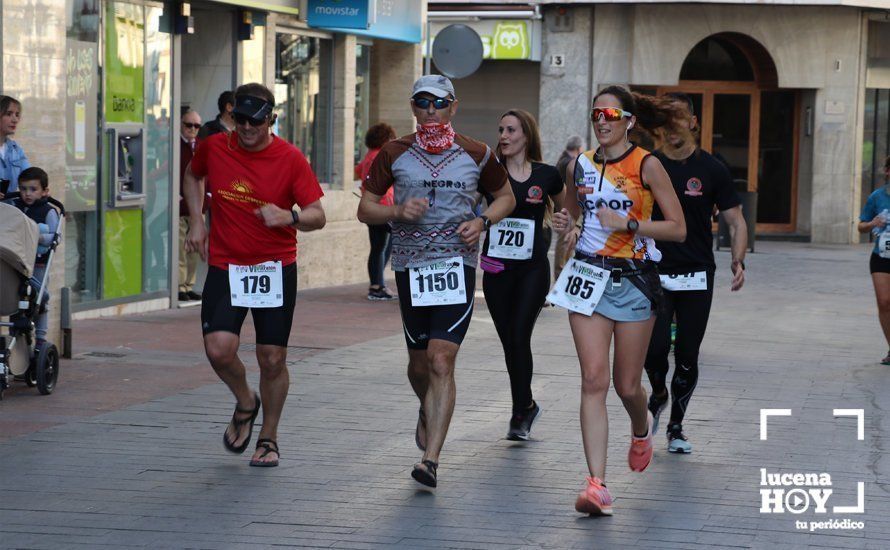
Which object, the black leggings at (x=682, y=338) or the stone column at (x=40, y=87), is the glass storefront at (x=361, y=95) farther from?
the black leggings at (x=682, y=338)

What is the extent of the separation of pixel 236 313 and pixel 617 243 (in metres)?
1.90

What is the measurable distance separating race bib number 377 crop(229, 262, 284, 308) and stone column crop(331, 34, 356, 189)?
11631 millimetres

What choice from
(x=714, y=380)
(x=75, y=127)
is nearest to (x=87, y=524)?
(x=714, y=380)

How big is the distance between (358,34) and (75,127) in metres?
6.54

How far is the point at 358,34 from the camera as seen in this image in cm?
1916

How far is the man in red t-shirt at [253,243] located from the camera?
749cm

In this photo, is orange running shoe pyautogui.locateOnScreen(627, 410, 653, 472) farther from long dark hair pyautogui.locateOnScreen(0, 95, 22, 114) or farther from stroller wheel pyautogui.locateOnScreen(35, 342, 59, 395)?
long dark hair pyautogui.locateOnScreen(0, 95, 22, 114)

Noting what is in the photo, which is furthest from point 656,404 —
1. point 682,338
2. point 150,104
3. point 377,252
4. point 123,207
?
point 377,252

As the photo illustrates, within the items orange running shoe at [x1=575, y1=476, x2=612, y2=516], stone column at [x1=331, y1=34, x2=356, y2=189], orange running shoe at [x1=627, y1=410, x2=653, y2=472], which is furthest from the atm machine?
orange running shoe at [x1=575, y1=476, x2=612, y2=516]

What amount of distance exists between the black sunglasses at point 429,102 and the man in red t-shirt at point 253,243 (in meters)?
0.62

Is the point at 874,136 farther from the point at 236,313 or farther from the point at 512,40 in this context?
the point at 236,313

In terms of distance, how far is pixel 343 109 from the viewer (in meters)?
19.1

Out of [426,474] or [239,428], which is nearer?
[426,474]

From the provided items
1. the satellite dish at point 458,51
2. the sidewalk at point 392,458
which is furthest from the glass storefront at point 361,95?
the sidewalk at point 392,458
